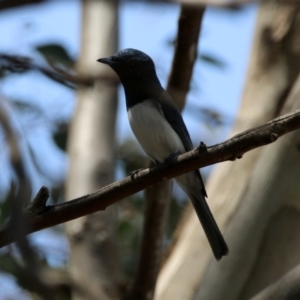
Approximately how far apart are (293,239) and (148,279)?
0.87 meters

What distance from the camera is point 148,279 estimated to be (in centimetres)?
314

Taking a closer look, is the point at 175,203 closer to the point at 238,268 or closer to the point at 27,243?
the point at 238,268

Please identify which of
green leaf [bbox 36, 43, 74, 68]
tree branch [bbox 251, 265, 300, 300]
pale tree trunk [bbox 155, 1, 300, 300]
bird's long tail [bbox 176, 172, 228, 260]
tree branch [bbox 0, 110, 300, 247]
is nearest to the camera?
tree branch [bbox 0, 110, 300, 247]

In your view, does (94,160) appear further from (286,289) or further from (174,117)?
(286,289)

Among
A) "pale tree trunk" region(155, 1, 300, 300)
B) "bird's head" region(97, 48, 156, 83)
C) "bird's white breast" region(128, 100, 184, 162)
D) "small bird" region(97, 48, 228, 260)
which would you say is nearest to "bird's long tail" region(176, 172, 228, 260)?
"small bird" region(97, 48, 228, 260)

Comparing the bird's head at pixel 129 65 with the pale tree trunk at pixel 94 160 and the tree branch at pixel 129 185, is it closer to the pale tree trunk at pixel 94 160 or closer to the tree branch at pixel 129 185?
the pale tree trunk at pixel 94 160

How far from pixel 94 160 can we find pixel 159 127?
25.7 inches

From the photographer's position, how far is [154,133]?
311 cm

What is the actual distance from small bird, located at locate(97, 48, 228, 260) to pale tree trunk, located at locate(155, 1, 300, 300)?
33 cm

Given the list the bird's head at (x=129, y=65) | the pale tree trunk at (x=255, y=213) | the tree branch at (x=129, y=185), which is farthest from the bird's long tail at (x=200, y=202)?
the tree branch at (x=129, y=185)

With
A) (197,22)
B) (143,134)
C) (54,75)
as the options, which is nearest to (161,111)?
(143,134)

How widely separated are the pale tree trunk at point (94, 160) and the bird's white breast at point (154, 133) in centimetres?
27

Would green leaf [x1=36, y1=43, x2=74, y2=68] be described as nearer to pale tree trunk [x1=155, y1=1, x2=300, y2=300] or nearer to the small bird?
the small bird

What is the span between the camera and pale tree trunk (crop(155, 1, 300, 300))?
333 cm
